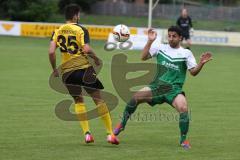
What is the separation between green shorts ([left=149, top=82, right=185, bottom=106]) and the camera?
32.9ft

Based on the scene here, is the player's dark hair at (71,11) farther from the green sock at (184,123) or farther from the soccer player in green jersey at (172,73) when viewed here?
the green sock at (184,123)

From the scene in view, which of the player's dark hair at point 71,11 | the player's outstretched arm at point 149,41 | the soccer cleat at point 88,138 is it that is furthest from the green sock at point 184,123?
the player's dark hair at point 71,11

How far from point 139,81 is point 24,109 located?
16.1 ft

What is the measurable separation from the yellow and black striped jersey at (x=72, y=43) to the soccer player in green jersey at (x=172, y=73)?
3.05 feet

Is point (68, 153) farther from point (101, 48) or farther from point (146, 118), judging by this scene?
point (101, 48)

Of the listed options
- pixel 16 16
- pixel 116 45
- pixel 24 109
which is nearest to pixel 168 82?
pixel 24 109

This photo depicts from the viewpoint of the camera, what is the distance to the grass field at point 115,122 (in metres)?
9.35

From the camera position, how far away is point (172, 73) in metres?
10.2

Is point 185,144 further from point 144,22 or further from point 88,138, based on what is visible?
point 144,22

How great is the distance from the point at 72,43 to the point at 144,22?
4805 cm

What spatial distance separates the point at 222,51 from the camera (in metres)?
34.1

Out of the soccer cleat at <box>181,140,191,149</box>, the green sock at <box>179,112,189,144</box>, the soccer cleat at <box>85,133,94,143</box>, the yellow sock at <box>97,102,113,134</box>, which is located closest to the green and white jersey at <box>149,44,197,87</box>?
the green sock at <box>179,112,189,144</box>

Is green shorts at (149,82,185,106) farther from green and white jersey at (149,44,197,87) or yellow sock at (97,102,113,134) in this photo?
yellow sock at (97,102,113,134)

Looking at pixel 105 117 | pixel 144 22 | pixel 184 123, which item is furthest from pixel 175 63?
pixel 144 22
